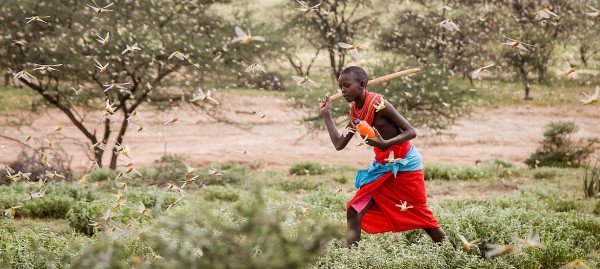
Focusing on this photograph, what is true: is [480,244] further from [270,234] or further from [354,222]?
[270,234]

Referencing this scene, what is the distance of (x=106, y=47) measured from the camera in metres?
14.3

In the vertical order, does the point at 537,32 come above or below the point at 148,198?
below

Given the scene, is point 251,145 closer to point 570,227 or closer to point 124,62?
point 124,62

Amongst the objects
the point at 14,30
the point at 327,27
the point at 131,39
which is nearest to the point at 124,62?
the point at 131,39

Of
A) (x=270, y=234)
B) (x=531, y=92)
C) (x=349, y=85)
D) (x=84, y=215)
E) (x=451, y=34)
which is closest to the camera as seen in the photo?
(x=270, y=234)

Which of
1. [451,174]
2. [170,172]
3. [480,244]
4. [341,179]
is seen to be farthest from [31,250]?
[451,174]

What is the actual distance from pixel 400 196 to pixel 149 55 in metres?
9.54

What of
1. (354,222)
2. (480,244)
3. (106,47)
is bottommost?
(106,47)

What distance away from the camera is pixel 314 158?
19.0 m

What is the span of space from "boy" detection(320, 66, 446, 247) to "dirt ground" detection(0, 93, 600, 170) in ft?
36.6

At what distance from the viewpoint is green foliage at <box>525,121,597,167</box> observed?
15.0 m

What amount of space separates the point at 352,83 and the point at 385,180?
0.80 metres

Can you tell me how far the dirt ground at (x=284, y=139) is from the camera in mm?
18609

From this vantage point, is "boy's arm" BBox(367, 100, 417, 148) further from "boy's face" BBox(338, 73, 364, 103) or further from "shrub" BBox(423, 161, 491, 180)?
"shrub" BBox(423, 161, 491, 180)
